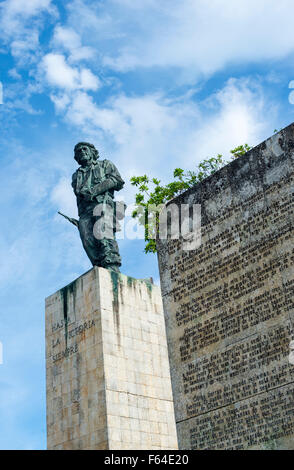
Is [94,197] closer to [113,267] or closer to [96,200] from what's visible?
[96,200]

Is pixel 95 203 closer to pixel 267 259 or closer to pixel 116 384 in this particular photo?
pixel 116 384

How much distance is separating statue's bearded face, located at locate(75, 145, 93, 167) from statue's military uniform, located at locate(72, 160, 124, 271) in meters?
Answer: 0.16

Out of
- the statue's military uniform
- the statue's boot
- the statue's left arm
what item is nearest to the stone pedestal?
the statue's boot

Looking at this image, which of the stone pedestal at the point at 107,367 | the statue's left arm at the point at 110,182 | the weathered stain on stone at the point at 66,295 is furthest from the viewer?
the statue's left arm at the point at 110,182

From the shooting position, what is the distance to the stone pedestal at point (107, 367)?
1462cm

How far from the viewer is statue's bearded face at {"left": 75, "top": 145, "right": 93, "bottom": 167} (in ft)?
60.6

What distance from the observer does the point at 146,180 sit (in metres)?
22.9

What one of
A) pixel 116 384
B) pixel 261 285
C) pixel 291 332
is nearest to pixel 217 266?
pixel 261 285

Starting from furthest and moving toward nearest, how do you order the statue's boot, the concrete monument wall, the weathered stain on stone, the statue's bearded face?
the statue's bearded face
the statue's boot
the weathered stain on stone
the concrete monument wall

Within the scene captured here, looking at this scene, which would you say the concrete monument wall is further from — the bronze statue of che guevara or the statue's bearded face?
the statue's bearded face

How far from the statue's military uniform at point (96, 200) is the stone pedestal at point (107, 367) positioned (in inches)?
35.6

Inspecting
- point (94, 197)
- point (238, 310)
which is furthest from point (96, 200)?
point (238, 310)

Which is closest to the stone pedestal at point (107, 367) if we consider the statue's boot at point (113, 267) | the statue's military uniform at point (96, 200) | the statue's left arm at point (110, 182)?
the statue's boot at point (113, 267)

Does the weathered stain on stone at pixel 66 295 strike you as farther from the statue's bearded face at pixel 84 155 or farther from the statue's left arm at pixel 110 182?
the statue's bearded face at pixel 84 155
